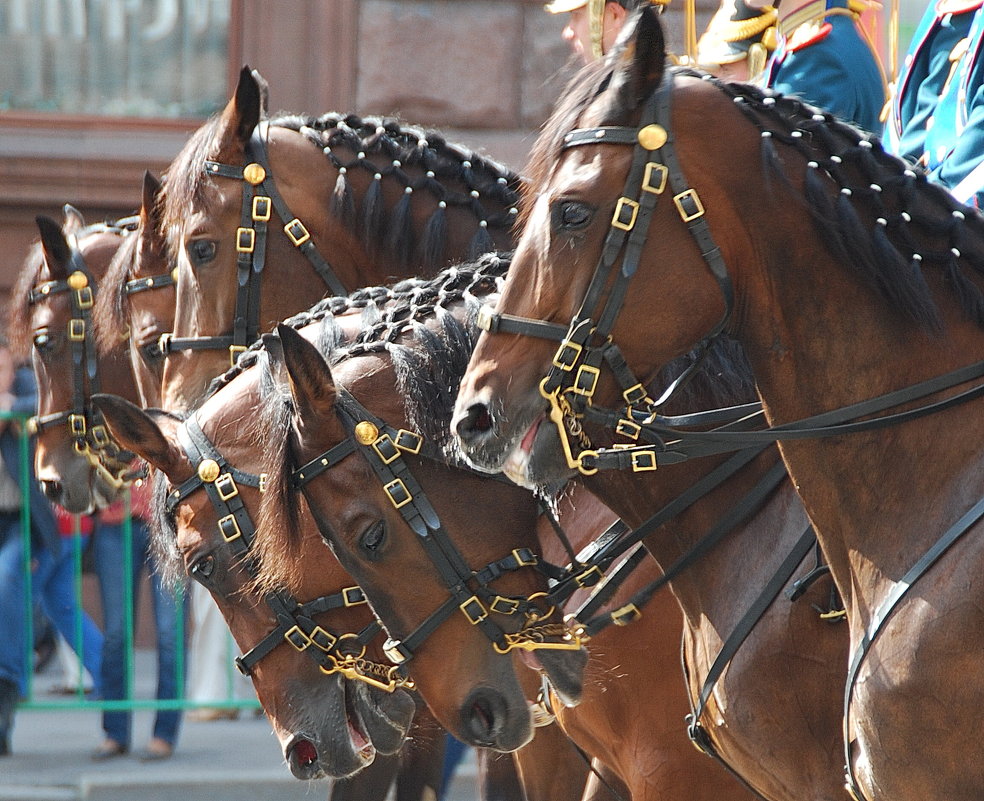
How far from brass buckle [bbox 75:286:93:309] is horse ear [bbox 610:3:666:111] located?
3.56 meters

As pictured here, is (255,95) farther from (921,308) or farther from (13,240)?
(13,240)

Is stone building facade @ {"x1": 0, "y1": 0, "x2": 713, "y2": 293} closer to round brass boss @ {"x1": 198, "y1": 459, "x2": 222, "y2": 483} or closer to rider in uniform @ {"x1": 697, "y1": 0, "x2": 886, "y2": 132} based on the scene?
rider in uniform @ {"x1": 697, "y1": 0, "x2": 886, "y2": 132}

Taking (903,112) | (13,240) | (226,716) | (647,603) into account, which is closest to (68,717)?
(226,716)

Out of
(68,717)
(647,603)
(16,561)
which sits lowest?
(68,717)

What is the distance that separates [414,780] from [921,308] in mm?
2873

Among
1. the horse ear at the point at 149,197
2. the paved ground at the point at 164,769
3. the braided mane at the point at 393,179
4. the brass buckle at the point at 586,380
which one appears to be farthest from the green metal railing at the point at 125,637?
the brass buckle at the point at 586,380

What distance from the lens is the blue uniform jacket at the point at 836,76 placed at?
399 cm

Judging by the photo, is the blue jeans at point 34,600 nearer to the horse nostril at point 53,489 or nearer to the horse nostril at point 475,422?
the horse nostril at point 53,489

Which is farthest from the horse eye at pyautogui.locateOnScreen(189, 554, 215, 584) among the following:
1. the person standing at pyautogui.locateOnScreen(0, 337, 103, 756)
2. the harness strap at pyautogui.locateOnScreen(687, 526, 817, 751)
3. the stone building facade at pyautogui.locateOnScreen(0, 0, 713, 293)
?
the stone building facade at pyautogui.locateOnScreen(0, 0, 713, 293)

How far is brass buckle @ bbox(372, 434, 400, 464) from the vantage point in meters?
3.15

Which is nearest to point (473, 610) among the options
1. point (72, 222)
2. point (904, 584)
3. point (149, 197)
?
point (904, 584)

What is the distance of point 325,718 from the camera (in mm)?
3473

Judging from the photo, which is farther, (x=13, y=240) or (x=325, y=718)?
(x=13, y=240)

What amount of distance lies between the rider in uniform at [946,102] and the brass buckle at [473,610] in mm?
1180
